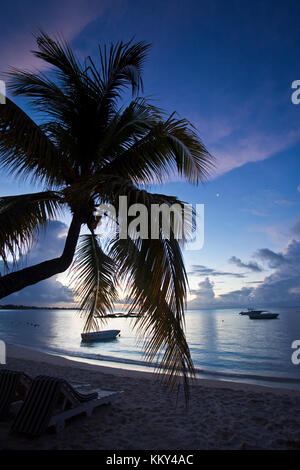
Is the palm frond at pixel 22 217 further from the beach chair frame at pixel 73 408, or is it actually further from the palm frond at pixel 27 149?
the beach chair frame at pixel 73 408

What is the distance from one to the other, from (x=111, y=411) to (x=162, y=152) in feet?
16.9

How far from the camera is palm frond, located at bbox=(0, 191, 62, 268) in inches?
147

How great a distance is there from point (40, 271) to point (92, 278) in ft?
7.76

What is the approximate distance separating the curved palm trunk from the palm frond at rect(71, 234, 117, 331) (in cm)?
150

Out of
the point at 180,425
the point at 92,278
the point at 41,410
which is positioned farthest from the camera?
the point at 92,278

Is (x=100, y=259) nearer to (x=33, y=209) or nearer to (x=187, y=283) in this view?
(x=33, y=209)

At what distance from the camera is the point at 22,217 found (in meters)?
4.04

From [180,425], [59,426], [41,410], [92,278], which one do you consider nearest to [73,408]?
[59,426]

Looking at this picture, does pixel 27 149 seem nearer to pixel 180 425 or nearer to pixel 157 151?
pixel 157 151

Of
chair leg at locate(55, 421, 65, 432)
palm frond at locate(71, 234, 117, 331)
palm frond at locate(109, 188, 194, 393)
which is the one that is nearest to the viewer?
palm frond at locate(109, 188, 194, 393)

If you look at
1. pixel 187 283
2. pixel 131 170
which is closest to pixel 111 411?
pixel 187 283

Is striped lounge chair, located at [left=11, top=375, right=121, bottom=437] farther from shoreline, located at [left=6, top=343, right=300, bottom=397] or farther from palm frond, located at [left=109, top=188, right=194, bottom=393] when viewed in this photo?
shoreline, located at [left=6, top=343, right=300, bottom=397]

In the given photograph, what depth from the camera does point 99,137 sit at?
4836 millimetres

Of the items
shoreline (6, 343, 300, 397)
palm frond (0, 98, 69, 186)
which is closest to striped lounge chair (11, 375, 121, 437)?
shoreline (6, 343, 300, 397)
